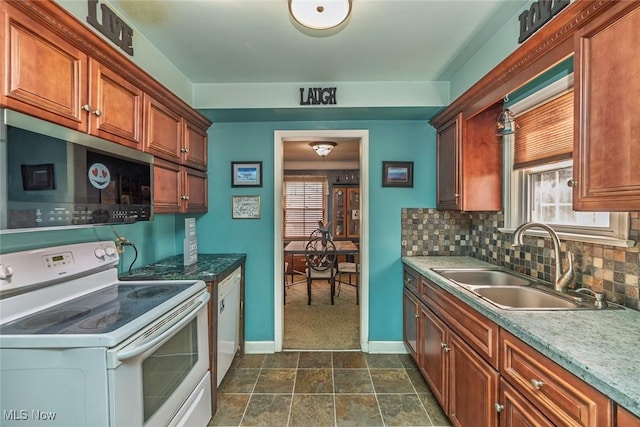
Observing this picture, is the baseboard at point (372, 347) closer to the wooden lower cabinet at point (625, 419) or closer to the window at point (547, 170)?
the window at point (547, 170)

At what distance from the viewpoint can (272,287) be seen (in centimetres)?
274

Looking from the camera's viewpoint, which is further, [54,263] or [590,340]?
[54,263]

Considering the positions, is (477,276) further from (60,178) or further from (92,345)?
(60,178)

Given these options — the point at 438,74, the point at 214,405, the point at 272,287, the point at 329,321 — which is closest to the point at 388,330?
the point at 329,321

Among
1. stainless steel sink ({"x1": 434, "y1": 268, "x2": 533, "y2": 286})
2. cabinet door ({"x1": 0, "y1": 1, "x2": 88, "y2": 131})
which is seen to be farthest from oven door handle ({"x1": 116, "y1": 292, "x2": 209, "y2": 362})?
stainless steel sink ({"x1": 434, "y1": 268, "x2": 533, "y2": 286})

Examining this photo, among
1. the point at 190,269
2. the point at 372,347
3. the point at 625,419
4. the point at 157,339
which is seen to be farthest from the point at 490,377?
the point at 190,269

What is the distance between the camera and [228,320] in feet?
7.23

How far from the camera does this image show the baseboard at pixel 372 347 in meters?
2.70

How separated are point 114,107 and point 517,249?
2.61 m

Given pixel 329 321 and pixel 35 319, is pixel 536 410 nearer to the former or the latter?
pixel 35 319

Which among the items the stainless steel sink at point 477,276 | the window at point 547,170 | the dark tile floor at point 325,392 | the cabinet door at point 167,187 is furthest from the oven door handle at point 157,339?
the window at point 547,170

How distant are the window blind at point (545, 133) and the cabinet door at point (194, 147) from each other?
8.09ft

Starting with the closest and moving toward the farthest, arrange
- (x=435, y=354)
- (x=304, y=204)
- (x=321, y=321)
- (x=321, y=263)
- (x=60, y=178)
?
(x=60, y=178) → (x=435, y=354) → (x=321, y=321) → (x=321, y=263) → (x=304, y=204)

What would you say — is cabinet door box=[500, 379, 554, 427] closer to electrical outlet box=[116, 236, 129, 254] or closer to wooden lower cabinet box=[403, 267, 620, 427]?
wooden lower cabinet box=[403, 267, 620, 427]
